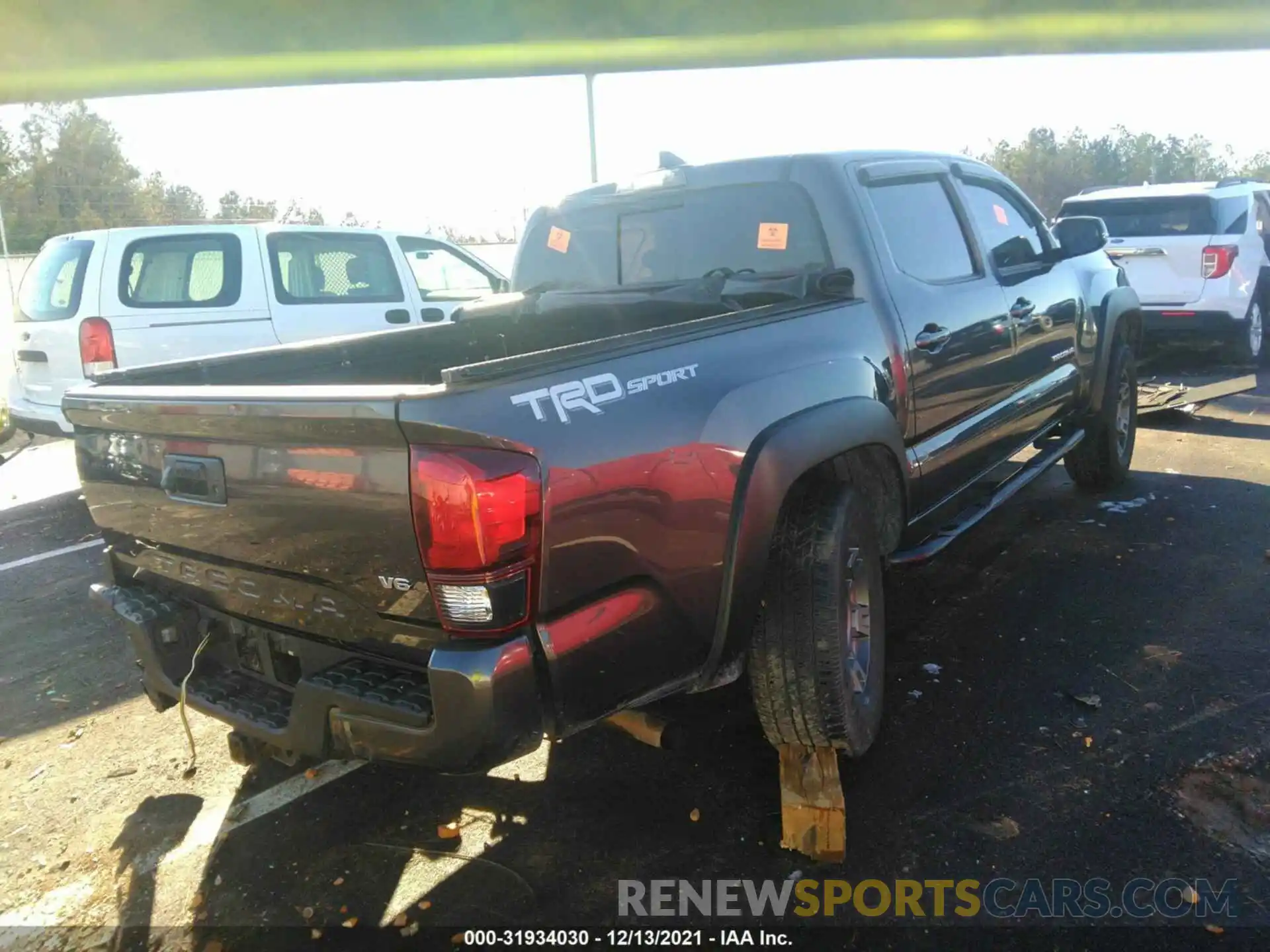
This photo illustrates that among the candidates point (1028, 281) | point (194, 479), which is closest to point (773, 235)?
point (1028, 281)

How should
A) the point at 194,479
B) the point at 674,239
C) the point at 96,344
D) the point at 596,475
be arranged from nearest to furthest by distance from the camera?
the point at 596,475
the point at 194,479
the point at 674,239
the point at 96,344

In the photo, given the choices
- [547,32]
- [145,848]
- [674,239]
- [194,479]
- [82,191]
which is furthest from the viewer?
[82,191]

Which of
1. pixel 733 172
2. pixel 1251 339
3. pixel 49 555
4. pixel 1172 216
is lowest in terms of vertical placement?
pixel 49 555

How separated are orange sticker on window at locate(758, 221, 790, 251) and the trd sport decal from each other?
1.36m

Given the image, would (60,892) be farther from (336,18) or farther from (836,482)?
(336,18)

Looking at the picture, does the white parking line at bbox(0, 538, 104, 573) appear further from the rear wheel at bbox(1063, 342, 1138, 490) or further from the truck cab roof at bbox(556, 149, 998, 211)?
the rear wheel at bbox(1063, 342, 1138, 490)

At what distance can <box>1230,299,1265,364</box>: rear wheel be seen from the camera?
889cm

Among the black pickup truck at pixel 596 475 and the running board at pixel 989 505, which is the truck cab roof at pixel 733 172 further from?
the running board at pixel 989 505

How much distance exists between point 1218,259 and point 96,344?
940 centimetres

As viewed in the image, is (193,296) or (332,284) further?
(332,284)

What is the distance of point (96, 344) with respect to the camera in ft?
21.3

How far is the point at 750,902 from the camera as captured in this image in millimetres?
2422

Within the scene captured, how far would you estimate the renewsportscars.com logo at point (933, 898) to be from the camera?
2324mm

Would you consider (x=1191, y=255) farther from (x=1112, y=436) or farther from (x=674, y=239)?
(x=674, y=239)
